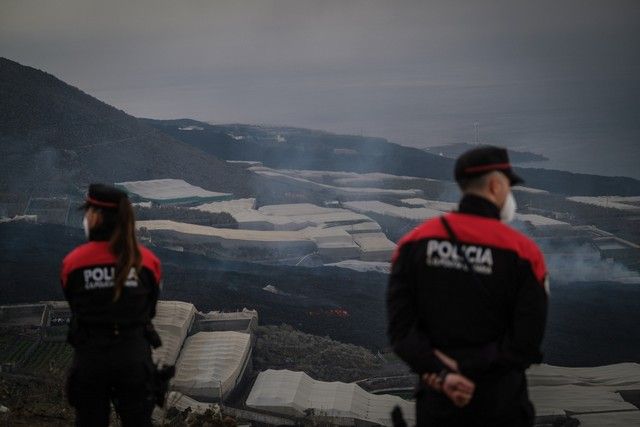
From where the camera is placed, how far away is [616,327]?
943 inches

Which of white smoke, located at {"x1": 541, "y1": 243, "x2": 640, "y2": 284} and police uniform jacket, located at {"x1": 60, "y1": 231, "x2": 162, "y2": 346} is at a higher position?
police uniform jacket, located at {"x1": 60, "y1": 231, "x2": 162, "y2": 346}

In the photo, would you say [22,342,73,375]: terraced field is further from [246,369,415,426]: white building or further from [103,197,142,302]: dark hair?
[103,197,142,302]: dark hair

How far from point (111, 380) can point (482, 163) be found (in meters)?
2.03

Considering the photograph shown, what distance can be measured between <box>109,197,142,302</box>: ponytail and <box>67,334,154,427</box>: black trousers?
252 mm

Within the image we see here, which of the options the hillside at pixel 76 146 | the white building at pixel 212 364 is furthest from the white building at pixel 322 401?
the hillside at pixel 76 146

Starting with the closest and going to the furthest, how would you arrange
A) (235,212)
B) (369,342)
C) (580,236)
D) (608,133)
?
(369,342), (580,236), (235,212), (608,133)

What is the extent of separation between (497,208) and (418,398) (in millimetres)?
862

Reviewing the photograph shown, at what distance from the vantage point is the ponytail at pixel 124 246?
3533 mm

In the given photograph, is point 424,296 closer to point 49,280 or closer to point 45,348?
point 45,348

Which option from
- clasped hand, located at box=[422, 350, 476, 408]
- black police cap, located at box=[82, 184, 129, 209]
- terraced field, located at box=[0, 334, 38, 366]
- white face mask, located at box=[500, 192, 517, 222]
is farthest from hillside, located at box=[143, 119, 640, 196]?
clasped hand, located at box=[422, 350, 476, 408]

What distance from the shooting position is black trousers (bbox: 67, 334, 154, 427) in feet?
Answer: 11.6

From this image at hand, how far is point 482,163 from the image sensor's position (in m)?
3.07

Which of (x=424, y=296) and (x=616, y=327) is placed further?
(x=616, y=327)

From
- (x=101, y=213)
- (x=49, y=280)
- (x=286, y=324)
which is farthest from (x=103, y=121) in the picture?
(x=101, y=213)
